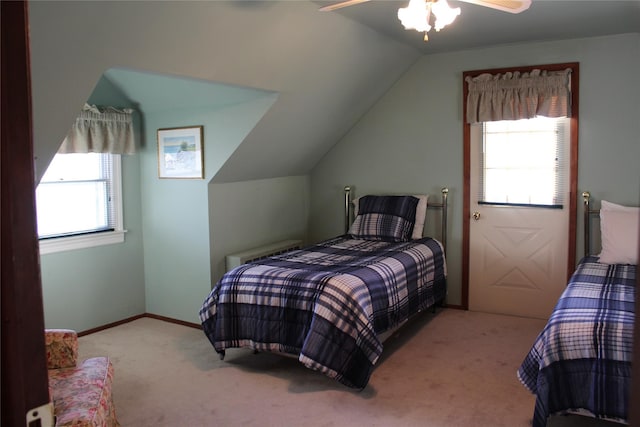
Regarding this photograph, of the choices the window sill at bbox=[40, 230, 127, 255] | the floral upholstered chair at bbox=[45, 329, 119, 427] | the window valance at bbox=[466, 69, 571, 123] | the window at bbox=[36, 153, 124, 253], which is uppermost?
the window valance at bbox=[466, 69, 571, 123]

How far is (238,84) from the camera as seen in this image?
12.0 feet

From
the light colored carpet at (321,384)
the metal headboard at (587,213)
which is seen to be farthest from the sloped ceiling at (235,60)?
the metal headboard at (587,213)

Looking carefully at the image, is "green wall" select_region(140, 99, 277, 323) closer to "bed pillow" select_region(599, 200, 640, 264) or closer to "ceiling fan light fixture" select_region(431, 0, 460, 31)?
"ceiling fan light fixture" select_region(431, 0, 460, 31)

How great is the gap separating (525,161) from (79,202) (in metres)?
3.67

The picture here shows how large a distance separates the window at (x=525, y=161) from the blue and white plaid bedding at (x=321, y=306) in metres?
1.13

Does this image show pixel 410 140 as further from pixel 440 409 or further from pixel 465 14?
pixel 440 409

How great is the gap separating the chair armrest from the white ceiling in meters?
2.30

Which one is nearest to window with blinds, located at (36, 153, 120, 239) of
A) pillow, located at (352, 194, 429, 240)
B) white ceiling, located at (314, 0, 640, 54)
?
white ceiling, located at (314, 0, 640, 54)

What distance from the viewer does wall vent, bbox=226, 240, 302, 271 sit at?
4.63 meters

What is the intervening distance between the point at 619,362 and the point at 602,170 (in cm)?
232

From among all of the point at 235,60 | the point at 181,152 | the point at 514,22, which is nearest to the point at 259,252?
the point at 181,152

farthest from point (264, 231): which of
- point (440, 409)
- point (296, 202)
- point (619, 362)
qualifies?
point (619, 362)

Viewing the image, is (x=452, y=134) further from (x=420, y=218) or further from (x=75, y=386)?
(x=75, y=386)

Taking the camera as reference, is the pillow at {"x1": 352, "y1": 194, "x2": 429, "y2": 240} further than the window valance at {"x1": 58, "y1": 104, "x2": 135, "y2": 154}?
Yes
